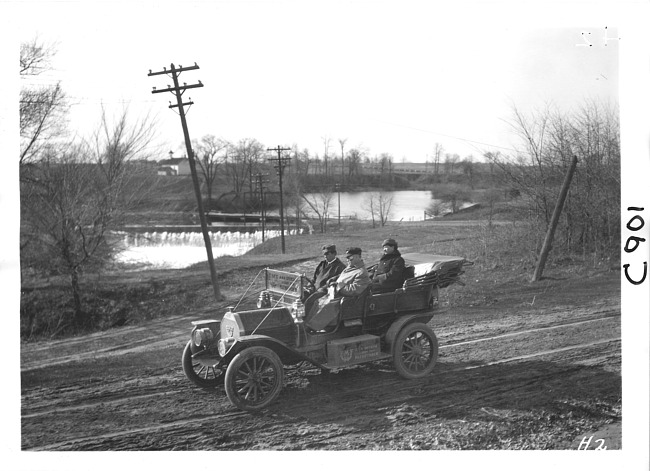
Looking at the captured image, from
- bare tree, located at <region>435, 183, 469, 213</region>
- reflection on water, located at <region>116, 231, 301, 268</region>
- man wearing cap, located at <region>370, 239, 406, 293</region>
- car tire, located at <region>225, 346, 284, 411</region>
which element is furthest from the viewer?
reflection on water, located at <region>116, 231, 301, 268</region>

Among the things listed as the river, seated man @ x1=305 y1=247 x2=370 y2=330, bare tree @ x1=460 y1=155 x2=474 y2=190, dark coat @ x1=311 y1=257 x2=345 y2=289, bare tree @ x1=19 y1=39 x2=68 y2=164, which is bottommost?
seated man @ x1=305 y1=247 x2=370 y2=330

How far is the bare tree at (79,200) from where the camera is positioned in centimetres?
601

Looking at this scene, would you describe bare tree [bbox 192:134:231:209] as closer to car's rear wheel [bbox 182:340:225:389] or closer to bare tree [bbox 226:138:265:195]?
bare tree [bbox 226:138:265:195]

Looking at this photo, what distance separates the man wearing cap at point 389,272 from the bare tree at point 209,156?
2.06m

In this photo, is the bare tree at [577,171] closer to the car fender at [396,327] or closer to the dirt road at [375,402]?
the dirt road at [375,402]

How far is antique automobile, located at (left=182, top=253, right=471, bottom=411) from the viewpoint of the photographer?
4258 millimetres

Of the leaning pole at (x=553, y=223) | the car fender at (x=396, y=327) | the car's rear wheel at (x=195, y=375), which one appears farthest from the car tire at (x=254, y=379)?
the leaning pole at (x=553, y=223)

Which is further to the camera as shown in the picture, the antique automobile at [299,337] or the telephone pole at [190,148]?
the telephone pole at [190,148]

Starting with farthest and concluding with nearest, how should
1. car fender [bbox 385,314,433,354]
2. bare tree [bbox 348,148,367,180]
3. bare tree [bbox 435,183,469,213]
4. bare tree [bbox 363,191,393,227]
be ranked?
bare tree [bbox 435,183,469,213] → bare tree [bbox 363,191,393,227] → bare tree [bbox 348,148,367,180] → car fender [bbox 385,314,433,354]

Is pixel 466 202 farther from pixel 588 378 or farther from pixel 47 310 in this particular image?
pixel 47 310

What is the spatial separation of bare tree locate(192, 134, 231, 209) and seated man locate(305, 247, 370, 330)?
80.8 inches

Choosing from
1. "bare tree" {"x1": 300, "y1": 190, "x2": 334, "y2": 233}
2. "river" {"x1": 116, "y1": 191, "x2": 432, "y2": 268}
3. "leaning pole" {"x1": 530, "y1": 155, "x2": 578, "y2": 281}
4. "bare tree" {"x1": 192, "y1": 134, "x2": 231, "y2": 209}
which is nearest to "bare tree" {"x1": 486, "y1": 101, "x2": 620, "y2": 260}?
"leaning pole" {"x1": 530, "y1": 155, "x2": 578, "y2": 281}

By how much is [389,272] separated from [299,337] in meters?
0.96

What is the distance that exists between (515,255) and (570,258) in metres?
0.67
